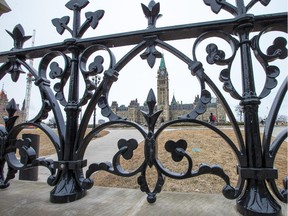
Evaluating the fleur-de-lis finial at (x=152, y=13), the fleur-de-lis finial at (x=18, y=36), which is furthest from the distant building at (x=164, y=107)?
the fleur-de-lis finial at (x=18, y=36)

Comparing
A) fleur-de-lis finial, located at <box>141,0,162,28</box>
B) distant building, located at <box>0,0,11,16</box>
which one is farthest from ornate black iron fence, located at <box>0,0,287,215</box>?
distant building, located at <box>0,0,11,16</box>

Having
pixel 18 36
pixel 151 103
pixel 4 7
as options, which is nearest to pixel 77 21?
pixel 18 36

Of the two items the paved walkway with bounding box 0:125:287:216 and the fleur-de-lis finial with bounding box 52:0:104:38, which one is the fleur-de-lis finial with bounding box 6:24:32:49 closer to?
the fleur-de-lis finial with bounding box 52:0:104:38

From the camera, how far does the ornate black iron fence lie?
104 cm

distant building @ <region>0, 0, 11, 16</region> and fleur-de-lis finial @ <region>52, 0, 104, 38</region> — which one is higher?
distant building @ <region>0, 0, 11, 16</region>

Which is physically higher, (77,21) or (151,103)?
(77,21)

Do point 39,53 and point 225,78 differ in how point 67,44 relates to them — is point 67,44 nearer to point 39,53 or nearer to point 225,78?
point 39,53

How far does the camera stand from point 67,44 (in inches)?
58.6

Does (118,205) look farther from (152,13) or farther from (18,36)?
(18,36)

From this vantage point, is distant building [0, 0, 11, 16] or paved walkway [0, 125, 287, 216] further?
distant building [0, 0, 11, 16]

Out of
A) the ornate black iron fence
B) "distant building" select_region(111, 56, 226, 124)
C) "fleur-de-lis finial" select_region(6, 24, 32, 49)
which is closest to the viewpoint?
the ornate black iron fence

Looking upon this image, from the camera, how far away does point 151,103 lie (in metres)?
1.18

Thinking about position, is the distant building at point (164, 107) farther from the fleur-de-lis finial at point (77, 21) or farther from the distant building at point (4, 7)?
the distant building at point (4, 7)

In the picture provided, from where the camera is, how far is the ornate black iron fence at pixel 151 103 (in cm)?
104
